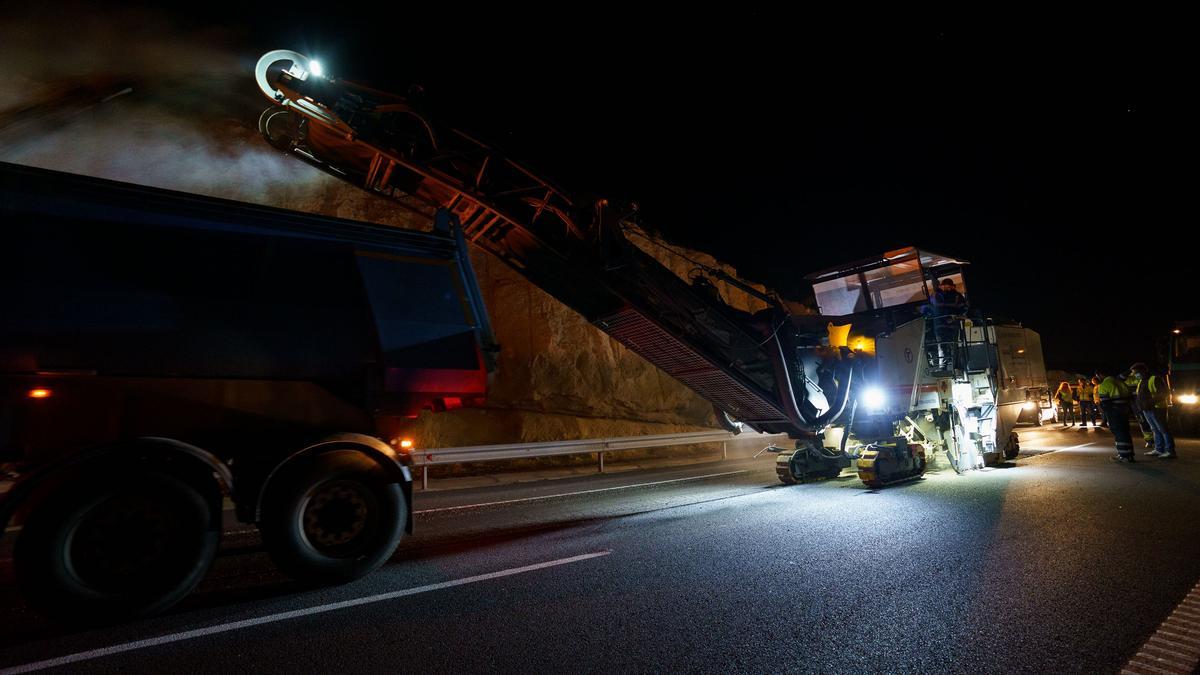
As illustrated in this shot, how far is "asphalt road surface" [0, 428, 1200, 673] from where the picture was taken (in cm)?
270

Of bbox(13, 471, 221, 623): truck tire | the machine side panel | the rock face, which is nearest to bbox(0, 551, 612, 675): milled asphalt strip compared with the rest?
bbox(13, 471, 221, 623): truck tire

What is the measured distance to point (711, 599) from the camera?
3.46m

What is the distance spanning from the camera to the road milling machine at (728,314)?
19.2 ft

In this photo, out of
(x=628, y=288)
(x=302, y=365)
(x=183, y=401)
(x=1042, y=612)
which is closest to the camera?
(x=1042, y=612)

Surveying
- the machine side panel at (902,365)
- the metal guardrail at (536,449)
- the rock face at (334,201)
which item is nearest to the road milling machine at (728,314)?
the machine side panel at (902,365)

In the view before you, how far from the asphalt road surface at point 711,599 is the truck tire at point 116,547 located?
0.17 metres

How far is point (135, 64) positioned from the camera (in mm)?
10758

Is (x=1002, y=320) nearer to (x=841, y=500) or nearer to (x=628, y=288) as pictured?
(x=841, y=500)

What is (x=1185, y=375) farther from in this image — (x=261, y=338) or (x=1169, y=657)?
(x=261, y=338)

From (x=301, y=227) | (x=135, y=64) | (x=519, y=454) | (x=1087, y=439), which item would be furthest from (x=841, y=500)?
(x=135, y=64)

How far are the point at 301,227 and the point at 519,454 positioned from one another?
684cm

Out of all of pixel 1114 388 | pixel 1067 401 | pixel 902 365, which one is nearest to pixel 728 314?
pixel 902 365

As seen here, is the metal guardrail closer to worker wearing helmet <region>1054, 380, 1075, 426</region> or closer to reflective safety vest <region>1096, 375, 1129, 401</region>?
reflective safety vest <region>1096, 375, 1129, 401</region>

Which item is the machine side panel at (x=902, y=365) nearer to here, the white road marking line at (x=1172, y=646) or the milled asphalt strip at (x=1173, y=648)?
the milled asphalt strip at (x=1173, y=648)
